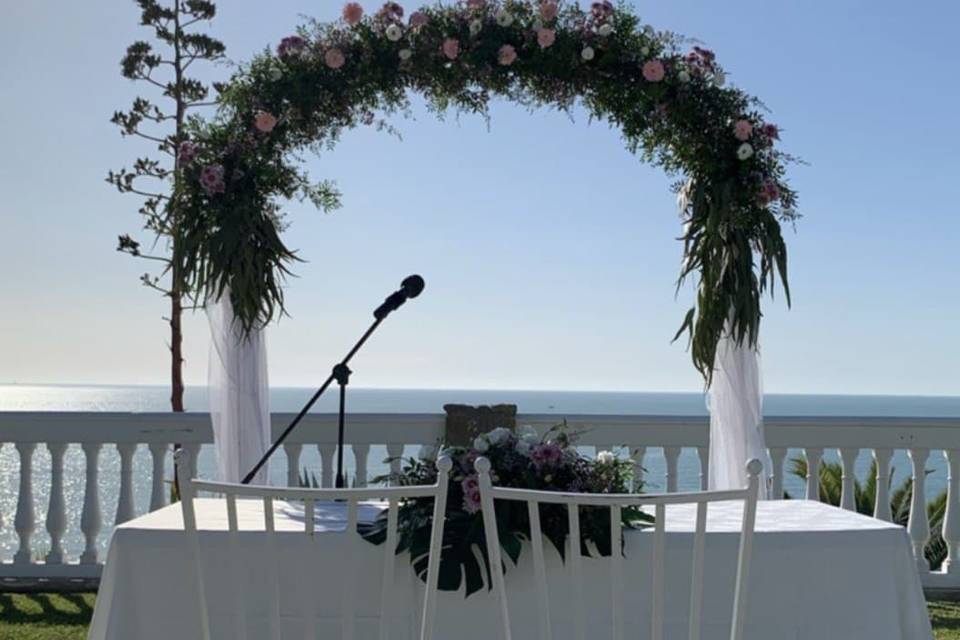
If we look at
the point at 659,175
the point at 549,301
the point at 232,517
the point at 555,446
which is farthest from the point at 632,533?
the point at 549,301

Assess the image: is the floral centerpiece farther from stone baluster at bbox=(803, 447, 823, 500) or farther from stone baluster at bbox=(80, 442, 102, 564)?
stone baluster at bbox=(80, 442, 102, 564)

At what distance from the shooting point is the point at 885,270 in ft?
50.2

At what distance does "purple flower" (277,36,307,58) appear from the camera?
3994 mm

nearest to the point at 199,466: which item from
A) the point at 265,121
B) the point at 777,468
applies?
the point at 265,121

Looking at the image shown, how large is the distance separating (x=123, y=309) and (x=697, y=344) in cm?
1106

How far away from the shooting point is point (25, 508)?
4.39 meters

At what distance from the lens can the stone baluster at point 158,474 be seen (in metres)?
4.34

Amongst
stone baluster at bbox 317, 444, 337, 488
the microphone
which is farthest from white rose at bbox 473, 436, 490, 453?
stone baluster at bbox 317, 444, 337, 488

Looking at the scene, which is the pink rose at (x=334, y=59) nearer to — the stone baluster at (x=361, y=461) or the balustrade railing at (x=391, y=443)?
the balustrade railing at (x=391, y=443)

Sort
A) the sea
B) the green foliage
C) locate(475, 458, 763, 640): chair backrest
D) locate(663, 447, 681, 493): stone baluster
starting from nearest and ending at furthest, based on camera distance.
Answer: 1. locate(475, 458, 763, 640): chair backrest
2. locate(663, 447, 681, 493): stone baluster
3. the sea
4. the green foliage

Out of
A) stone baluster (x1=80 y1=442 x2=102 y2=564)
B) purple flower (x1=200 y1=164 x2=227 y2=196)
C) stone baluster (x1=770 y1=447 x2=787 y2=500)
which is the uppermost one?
purple flower (x1=200 y1=164 x2=227 y2=196)

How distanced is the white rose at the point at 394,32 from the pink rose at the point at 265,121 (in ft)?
1.97

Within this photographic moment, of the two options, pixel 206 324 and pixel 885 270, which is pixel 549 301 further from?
pixel 206 324

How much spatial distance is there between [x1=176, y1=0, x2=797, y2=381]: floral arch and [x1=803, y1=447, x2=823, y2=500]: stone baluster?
698 millimetres
